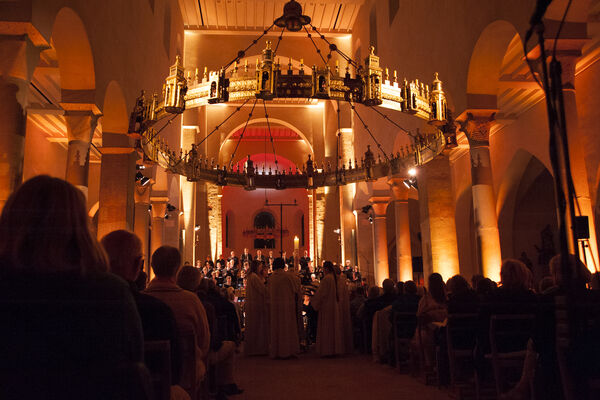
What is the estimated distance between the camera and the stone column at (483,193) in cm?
923

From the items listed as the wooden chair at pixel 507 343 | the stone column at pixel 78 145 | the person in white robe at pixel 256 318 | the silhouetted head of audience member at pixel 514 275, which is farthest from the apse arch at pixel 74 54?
the wooden chair at pixel 507 343

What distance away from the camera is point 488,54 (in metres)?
9.33

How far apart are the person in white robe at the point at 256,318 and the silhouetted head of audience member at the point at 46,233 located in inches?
294

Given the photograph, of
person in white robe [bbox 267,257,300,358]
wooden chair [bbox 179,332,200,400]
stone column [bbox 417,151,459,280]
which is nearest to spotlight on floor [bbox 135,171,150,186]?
person in white robe [bbox 267,257,300,358]

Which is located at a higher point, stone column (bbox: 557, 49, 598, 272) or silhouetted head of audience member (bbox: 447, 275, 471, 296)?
stone column (bbox: 557, 49, 598, 272)

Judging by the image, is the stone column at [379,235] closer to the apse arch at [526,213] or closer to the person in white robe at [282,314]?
the apse arch at [526,213]

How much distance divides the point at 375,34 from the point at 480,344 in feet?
47.7

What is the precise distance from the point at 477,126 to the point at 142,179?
25.8ft

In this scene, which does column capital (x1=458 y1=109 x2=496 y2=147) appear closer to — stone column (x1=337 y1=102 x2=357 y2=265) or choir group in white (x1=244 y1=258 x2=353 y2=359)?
choir group in white (x1=244 y1=258 x2=353 y2=359)

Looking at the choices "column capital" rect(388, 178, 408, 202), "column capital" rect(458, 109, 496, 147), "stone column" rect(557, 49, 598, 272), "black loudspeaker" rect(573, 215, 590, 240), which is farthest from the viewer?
"column capital" rect(388, 178, 408, 202)

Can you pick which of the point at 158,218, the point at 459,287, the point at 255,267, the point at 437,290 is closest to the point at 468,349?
the point at 459,287

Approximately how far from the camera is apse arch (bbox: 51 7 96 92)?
27.4 feet

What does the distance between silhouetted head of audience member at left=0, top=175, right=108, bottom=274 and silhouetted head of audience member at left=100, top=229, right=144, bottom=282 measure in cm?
98

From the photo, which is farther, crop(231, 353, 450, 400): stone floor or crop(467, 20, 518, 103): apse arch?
crop(467, 20, 518, 103): apse arch
